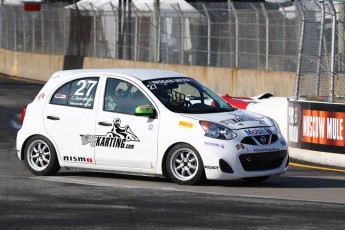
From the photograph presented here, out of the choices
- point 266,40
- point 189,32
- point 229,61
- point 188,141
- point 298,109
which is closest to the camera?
point 188,141

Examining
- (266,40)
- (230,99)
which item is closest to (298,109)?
(230,99)

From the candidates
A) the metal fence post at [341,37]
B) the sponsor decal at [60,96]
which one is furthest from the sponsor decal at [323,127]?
the sponsor decal at [60,96]

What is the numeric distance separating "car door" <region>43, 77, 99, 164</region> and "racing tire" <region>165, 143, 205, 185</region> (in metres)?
1.24

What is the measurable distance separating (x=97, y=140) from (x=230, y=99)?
5225 millimetres

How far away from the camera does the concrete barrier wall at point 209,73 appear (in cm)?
2898

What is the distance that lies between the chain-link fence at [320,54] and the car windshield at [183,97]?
4747 mm

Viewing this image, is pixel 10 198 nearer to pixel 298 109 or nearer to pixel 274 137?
pixel 274 137

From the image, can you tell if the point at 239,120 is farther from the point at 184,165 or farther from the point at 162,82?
the point at 162,82

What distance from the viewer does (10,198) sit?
12164mm

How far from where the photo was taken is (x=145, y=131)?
13.8 metres

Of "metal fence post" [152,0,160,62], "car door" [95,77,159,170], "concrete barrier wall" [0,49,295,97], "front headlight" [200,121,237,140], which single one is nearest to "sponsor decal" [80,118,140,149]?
"car door" [95,77,159,170]

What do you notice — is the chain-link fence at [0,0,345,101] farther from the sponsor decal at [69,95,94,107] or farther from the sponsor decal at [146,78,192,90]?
the sponsor decal at [69,95,94,107]

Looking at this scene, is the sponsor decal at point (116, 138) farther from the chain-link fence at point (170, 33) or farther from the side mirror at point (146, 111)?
the chain-link fence at point (170, 33)

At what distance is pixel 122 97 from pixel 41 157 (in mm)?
1465
